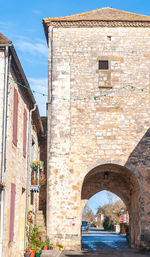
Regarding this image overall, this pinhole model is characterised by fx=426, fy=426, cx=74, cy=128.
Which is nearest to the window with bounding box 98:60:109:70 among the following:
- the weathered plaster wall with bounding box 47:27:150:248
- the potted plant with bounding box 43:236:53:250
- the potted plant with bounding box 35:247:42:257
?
the weathered plaster wall with bounding box 47:27:150:248

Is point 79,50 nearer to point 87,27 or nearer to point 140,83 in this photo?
point 87,27

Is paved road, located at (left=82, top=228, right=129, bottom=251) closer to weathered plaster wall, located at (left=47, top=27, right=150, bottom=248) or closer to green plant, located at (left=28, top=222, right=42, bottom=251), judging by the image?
weathered plaster wall, located at (left=47, top=27, right=150, bottom=248)

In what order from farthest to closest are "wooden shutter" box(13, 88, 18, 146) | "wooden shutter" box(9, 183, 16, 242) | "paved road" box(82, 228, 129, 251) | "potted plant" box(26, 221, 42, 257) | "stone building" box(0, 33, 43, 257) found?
"paved road" box(82, 228, 129, 251) → "potted plant" box(26, 221, 42, 257) → "wooden shutter" box(13, 88, 18, 146) → "wooden shutter" box(9, 183, 16, 242) → "stone building" box(0, 33, 43, 257)

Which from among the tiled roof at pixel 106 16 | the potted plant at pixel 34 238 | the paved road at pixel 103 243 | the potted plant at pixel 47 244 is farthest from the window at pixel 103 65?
the paved road at pixel 103 243

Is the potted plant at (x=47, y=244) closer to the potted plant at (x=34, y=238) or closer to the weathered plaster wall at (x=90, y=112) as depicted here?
the potted plant at (x=34, y=238)

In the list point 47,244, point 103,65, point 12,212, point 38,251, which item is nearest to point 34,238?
point 47,244

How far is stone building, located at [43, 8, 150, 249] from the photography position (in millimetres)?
16422

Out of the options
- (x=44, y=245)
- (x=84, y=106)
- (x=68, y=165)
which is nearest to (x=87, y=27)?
(x=84, y=106)

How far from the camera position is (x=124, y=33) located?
1783 centimetres

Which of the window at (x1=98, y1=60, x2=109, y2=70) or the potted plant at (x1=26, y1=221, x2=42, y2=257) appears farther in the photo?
the window at (x1=98, y1=60, x2=109, y2=70)

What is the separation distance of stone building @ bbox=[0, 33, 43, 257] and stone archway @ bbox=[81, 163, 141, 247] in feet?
15.1

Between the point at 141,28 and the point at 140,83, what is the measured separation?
2.41 m

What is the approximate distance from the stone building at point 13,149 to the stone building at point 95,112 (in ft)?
8.93

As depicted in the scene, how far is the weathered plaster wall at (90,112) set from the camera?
16391 mm
